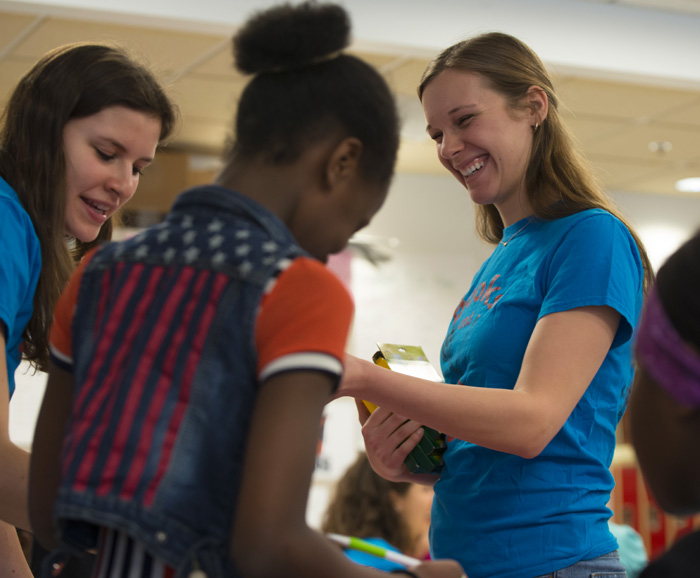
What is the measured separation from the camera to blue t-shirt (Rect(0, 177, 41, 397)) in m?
1.03

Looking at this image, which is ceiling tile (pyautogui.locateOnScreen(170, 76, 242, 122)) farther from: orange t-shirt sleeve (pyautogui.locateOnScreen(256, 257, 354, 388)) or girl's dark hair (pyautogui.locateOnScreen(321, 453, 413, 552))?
orange t-shirt sleeve (pyautogui.locateOnScreen(256, 257, 354, 388))

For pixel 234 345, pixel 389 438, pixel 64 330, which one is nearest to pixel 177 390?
pixel 234 345

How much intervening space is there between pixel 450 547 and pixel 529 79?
2.55 feet

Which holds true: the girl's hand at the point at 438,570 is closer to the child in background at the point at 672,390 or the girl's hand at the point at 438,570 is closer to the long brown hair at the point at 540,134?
the child in background at the point at 672,390

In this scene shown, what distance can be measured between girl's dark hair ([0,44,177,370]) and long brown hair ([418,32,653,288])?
21.3 inches

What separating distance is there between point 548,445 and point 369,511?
Result: 1622mm

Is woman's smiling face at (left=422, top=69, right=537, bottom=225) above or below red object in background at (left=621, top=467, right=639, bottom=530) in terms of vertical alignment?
above

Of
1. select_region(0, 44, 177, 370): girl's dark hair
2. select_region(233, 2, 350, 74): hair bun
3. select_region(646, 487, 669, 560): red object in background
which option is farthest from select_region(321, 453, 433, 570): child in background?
select_region(646, 487, 669, 560): red object in background

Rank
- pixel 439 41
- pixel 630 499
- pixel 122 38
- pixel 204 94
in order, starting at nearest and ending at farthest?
pixel 122 38 → pixel 439 41 → pixel 204 94 → pixel 630 499

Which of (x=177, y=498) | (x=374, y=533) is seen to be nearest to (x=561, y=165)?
(x=177, y=498)

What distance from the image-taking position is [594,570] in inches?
44.3

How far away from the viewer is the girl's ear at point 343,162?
761 mm

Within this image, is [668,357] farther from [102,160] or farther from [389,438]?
[102,160]

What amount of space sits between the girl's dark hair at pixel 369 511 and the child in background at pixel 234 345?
1952mm
